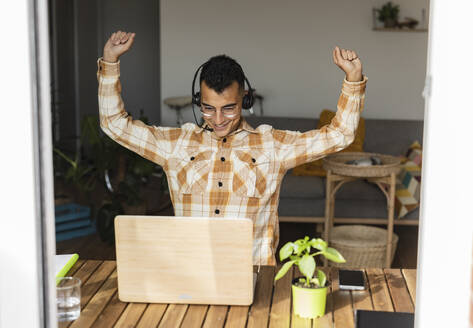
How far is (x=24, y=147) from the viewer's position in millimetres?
1179

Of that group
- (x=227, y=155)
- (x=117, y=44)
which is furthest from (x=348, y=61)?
(x=117, y=44)

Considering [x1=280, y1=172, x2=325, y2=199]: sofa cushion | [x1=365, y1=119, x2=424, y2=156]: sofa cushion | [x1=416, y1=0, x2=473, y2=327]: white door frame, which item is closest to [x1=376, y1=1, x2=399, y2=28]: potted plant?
[x1=365, y1=119, x2=424, y2=156]: sofa cushion

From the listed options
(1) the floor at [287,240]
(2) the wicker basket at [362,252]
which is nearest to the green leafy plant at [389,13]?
(1) the floor at [287,240]

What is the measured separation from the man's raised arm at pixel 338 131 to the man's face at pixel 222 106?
0.20m

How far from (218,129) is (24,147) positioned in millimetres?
1205

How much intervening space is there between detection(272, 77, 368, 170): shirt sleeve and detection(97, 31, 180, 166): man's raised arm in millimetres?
398

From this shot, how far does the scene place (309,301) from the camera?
173 centimetres

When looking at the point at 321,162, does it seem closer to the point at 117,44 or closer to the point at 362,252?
the point at 362,252

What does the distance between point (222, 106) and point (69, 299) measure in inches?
33.9

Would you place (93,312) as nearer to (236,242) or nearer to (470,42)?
(236,242)

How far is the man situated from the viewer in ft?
7.67

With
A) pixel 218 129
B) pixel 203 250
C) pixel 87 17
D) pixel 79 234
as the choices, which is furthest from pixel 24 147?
pixel 87 17

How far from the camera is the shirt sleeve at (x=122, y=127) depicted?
7.29ft

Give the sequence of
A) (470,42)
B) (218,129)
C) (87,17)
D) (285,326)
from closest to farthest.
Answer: (470,42) < (285,326) < (218,129) < (87,17)
